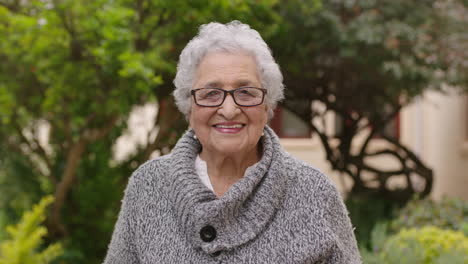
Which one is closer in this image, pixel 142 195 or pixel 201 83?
pixel 201 83

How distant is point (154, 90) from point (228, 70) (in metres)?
3.64

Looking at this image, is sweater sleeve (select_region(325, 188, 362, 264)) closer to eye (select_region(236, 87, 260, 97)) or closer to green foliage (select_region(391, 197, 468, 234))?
eye (select_region(236, 87, 260, 97))

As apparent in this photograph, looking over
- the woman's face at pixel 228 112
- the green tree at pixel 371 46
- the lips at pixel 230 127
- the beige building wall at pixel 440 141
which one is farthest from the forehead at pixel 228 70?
the beige building wall at pixel 440 141

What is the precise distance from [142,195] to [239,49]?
68 cm

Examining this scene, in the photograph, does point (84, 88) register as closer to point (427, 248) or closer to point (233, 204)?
point (427, 248)

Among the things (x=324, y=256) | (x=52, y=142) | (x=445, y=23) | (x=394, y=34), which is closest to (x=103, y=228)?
(x=52, y=142)

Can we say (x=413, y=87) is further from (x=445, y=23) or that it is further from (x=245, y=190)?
(x=245, y=190)

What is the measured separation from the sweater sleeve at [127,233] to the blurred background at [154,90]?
1.05 meters

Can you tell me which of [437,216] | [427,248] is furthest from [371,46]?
[427,248]

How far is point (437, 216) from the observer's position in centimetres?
614

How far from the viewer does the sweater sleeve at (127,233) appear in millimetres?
2141

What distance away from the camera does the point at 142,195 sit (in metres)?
2.16

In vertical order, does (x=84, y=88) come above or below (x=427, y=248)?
above

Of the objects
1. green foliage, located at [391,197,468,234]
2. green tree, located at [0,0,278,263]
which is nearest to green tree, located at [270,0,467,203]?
green tree, located at [0,0,278,263]
